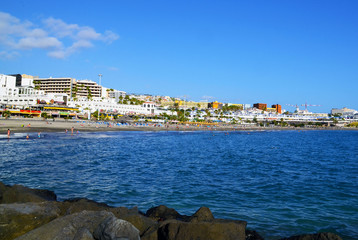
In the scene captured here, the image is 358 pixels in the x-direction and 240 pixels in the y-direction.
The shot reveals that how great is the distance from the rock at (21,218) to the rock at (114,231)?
1528mm

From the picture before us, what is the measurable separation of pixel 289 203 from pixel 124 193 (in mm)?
6740

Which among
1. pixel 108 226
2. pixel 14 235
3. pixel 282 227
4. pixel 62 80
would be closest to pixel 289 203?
pixel 282 227

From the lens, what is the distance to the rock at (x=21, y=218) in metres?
5.78

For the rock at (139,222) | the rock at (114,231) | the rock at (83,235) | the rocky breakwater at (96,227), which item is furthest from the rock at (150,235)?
the rock at (83,235)

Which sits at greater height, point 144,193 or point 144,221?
point 144,221

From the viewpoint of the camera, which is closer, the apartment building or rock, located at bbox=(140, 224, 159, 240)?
rock, located at bbox=(140, 224, 159, 240)

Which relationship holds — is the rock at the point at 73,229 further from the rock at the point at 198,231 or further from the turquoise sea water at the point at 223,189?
the turquoise sea water at the point at 223,189

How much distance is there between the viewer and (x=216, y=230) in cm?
598

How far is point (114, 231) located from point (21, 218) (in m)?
2.13

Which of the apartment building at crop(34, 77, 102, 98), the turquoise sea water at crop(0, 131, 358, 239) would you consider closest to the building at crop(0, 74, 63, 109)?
the apartment building at crop(34, 77, 102, 98)

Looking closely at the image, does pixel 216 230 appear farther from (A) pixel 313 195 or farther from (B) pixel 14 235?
(A) pixel 313 195

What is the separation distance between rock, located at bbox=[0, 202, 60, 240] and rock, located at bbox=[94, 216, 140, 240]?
5.01 feet

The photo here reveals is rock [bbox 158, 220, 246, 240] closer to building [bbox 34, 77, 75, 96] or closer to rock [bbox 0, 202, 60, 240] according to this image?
rock [bbox 0, 202, 60, 240]

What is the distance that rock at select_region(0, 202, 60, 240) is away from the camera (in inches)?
227
